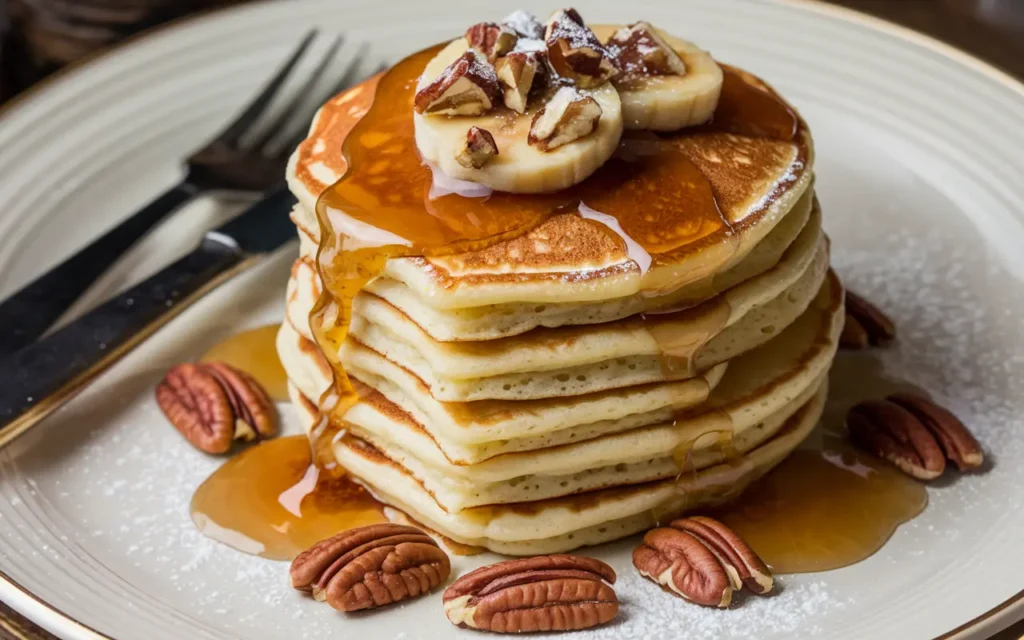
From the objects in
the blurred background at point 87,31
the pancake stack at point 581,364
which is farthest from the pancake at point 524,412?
the blurred background at point 87,31

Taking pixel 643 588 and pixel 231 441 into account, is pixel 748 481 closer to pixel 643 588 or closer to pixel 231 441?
pixel 643 588

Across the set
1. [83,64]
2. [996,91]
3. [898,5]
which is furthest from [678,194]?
[898,5]

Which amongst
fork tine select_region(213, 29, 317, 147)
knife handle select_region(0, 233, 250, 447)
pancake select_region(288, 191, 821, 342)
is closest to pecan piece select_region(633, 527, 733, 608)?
pancake select_region(288, 191, 821, 342)

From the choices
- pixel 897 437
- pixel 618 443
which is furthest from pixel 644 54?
pixel 897 437

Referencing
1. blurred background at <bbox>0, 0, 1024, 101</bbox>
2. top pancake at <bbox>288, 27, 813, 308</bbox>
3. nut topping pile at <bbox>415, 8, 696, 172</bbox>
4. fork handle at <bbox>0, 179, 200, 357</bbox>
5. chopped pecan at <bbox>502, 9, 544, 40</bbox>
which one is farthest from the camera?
blurred background at <bbox>0, 0, 1024, 101</bbox>

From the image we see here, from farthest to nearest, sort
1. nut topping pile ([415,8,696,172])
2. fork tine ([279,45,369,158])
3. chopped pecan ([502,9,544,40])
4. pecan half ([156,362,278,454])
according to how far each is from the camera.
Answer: fork tine ([279,45,369,158]), pecan half ([156,362,278,454]), chopped pecan ([502,9,544,40]), nut topping pile ([415,8,696,172])

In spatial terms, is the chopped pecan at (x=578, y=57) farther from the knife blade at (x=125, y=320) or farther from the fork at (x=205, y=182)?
the fork at (x=205, y=182)

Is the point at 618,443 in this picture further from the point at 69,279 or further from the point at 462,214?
the point at 69,279

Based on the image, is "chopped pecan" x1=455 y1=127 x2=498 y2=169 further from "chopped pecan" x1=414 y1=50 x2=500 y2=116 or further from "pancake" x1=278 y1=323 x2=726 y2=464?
"pancake" x1=278 y1=323 x2=726 y2=464
